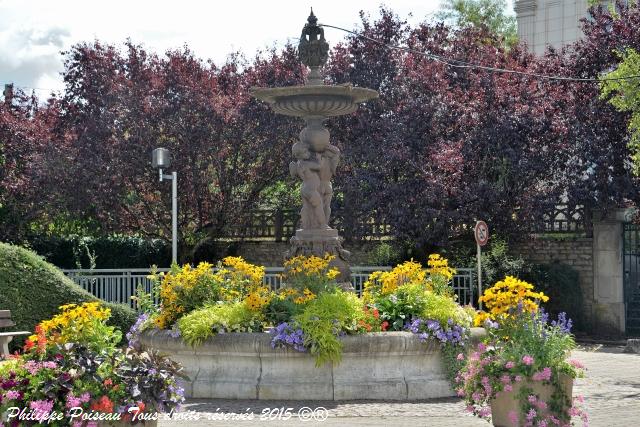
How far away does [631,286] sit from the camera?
23.5 m

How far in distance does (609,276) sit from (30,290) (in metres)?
12.5

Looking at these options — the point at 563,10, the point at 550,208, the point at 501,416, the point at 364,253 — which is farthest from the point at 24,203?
the point at 563,10

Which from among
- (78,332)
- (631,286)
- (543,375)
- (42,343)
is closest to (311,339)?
(543,375)

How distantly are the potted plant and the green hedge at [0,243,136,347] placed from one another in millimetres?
9522

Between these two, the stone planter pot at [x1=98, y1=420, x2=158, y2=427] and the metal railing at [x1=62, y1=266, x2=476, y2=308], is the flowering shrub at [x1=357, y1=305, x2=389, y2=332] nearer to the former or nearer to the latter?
the stone planter pot at [x1=98, y1=420, x2=158, y2=427]

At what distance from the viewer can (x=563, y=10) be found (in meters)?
41.9

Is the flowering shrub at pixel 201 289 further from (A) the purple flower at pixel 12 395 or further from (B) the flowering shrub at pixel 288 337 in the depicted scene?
(A) the purple flower at pixel 12 395

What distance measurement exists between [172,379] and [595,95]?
17380mm

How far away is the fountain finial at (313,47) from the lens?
14.5 meters

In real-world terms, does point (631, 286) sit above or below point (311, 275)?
below

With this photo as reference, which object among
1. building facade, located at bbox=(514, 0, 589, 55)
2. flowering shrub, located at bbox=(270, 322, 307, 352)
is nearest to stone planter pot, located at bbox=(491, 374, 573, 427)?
flowering shrub, located at bbox=(270, 322, 307, 352)

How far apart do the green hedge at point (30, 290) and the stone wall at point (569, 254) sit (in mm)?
10416

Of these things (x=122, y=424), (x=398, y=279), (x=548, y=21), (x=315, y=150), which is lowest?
(x=122, y=424)

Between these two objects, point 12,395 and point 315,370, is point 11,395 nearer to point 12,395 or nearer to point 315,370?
point 12,395
